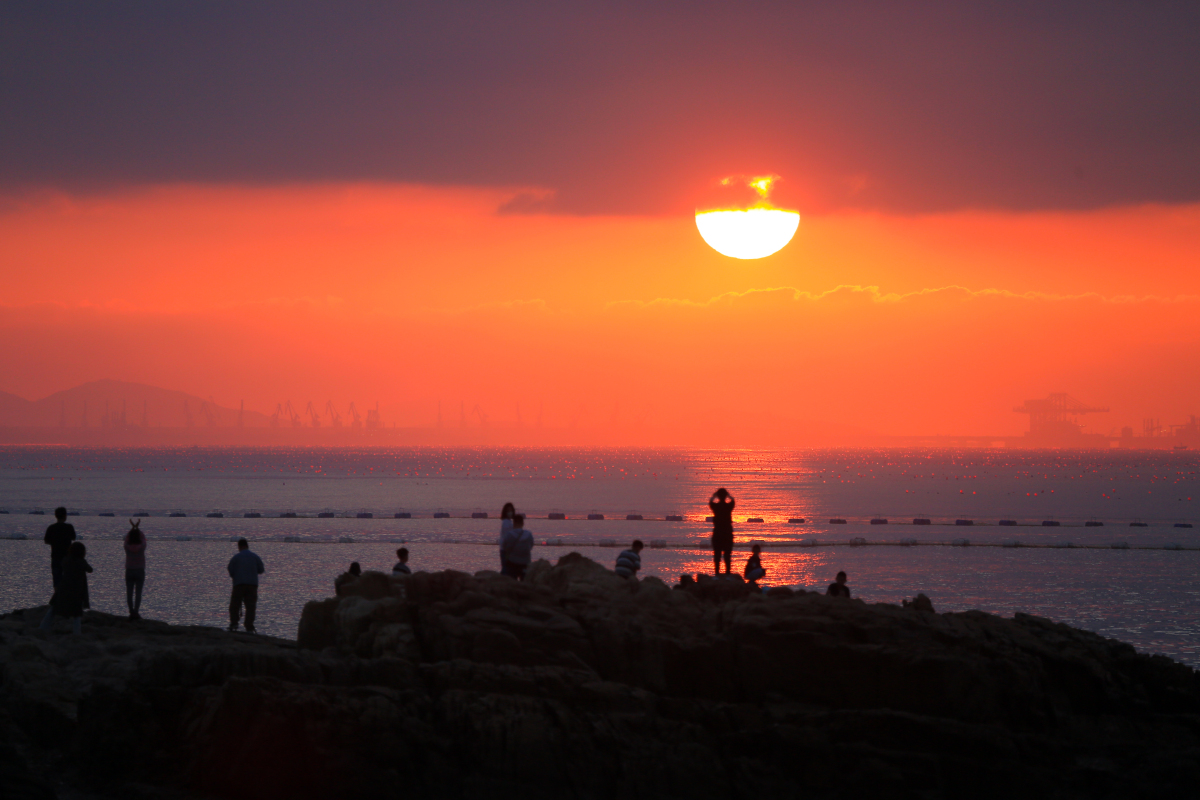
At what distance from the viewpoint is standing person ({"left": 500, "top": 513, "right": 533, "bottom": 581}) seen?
21422 millimetres

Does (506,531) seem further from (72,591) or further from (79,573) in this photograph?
(72,591)

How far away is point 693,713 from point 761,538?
2502 inches

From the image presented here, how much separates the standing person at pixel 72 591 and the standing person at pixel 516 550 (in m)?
8.97

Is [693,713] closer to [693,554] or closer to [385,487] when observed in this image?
[693,554]

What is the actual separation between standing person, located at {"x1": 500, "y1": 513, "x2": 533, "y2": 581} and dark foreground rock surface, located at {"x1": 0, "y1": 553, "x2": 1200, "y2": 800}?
1804 millimetres

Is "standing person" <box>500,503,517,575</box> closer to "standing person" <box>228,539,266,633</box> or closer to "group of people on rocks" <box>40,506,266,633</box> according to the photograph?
"group of people on rocks" <box>40,506,266,633</box>

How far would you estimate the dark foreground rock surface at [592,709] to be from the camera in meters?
16.3

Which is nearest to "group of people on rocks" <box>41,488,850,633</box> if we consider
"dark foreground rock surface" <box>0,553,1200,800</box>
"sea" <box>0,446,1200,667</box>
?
"dark foreground rock surface" <box>0,553,1200,800</box>

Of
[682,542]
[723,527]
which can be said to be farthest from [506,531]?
[682,542]

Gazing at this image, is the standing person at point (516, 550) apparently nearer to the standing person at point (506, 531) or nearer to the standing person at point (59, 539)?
the standing person at point (506, 531)

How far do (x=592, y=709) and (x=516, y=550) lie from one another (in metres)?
5.06

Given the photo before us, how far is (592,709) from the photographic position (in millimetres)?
17078

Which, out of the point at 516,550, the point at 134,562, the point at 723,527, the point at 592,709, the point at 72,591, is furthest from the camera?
the point at 134,562

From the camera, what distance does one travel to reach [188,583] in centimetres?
4597
